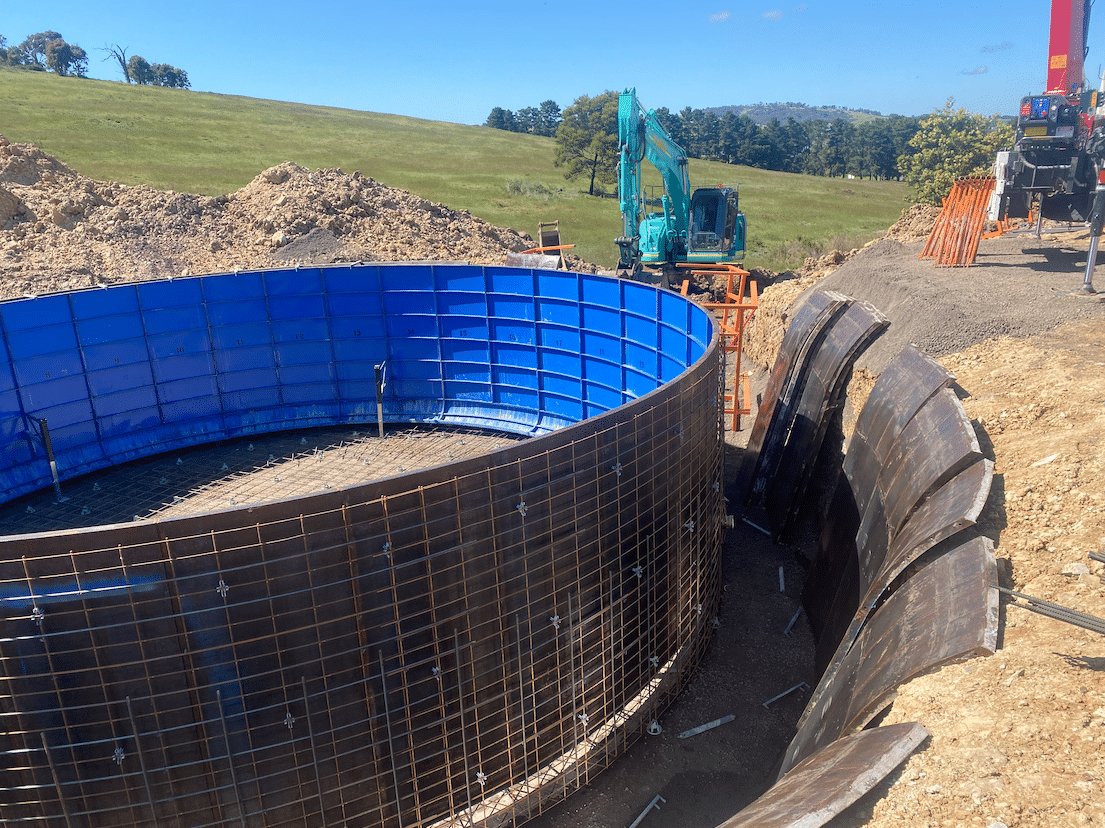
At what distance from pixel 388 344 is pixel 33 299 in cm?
Answer: 696

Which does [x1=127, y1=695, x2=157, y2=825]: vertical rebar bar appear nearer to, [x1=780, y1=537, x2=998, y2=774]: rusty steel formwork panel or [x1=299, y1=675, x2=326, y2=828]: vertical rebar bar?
[x1=299, y1=675, x2=326, y2=828]: vertical rebar bar

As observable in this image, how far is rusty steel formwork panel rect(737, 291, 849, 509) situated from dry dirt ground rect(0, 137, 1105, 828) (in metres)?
0.72

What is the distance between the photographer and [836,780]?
510 cm

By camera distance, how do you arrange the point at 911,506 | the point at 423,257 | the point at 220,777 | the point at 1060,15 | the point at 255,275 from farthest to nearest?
the point at 423,257
the point at 1060,15
the point at 255,275
the point at 911,506
the point at 220,777

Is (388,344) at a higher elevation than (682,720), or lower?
higher

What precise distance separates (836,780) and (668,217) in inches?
850

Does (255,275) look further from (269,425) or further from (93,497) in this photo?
(93,497)

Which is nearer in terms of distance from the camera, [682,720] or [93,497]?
[682,720]

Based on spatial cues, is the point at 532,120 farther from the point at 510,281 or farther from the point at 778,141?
the point at 510,281

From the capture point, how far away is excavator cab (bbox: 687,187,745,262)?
23859mm

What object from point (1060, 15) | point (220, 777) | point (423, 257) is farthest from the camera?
point (423, 257)

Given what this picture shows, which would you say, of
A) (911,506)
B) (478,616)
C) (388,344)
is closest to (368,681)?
(478,616)

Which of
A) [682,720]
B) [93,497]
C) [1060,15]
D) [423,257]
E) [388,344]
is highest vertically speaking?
[1060,15]

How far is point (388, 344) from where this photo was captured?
1714 centimetres
